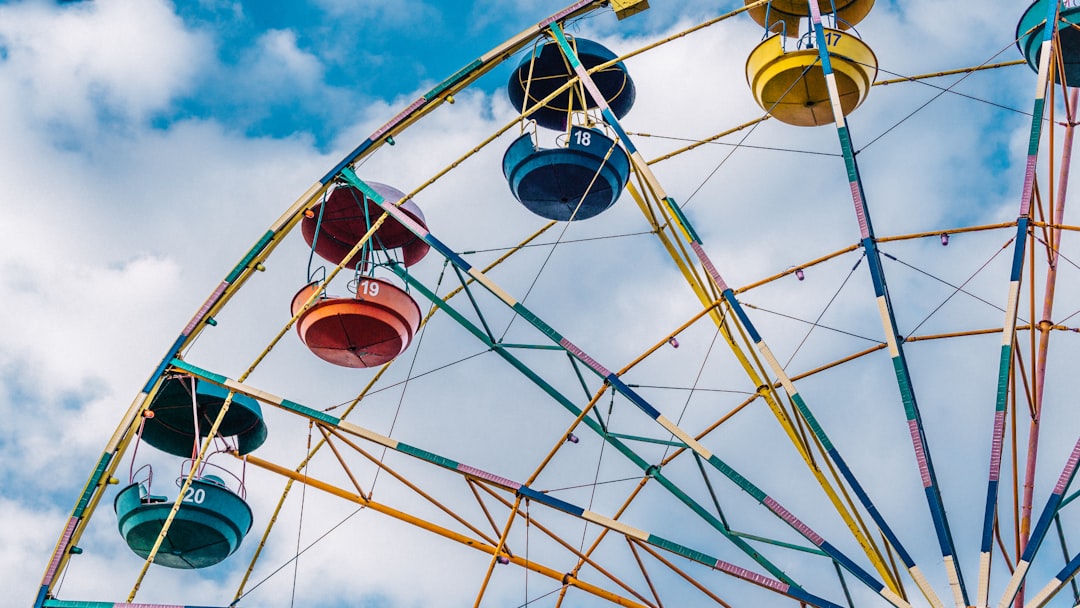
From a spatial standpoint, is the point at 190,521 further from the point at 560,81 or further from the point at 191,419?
the point at 560,81

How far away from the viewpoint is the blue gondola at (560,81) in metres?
20.9

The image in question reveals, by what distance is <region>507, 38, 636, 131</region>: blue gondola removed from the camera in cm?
2086

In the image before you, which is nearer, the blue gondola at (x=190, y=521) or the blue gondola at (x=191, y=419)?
the blue gondola at (x=190, y=521)

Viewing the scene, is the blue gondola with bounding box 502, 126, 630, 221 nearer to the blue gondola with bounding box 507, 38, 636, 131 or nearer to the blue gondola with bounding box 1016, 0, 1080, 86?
the blue gondola with bounding box 507, 38, 636, 131

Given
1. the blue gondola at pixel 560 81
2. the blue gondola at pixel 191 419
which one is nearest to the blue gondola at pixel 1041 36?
the blue gondola at pixel 560 81

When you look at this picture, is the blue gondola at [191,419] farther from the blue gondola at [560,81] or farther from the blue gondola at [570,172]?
the blue gondola at [560,81]

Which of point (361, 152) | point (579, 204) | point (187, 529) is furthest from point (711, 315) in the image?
point (187, 529)

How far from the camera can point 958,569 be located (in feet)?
49.1

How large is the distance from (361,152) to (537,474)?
4859 mm

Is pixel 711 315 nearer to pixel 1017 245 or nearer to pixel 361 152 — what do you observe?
pixel 1017 245

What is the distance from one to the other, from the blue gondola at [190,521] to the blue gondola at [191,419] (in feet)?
3.74

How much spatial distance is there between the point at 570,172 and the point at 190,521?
6121mm

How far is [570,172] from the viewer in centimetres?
1838

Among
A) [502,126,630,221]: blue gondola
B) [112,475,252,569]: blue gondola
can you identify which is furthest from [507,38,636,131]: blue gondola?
[112,475,252,569]: blue gondola
